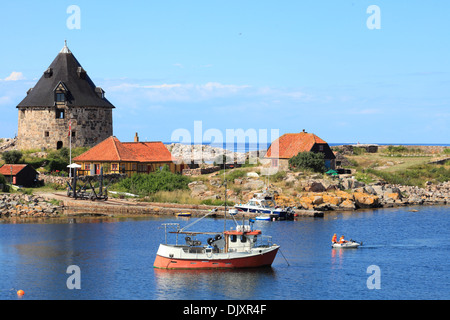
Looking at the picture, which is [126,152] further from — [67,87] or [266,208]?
[266,208]

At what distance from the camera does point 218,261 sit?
45281 millimetres

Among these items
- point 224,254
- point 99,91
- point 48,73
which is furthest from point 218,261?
point 48,73

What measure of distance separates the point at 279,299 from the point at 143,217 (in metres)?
32.7

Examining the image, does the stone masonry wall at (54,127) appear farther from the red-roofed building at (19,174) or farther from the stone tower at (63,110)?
the red-roofed building at (19,174)

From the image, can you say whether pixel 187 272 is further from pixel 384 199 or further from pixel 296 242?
pixel 384 199

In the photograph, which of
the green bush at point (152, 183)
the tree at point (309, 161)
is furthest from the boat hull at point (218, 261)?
the tree at point (309, 161)

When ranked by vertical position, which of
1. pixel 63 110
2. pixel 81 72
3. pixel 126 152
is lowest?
pixel 126 152

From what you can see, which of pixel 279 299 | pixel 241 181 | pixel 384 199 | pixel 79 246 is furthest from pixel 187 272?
pixel 384 199

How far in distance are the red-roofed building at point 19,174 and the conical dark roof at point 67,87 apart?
17.5 metres

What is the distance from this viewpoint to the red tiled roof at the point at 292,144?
9400cm

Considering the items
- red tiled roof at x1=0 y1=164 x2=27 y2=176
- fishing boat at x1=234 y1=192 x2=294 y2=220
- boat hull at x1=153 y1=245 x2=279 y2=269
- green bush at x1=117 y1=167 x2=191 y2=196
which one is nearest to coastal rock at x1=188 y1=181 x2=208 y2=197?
green bush at x1=117 y1=167 x2=191 y2=196

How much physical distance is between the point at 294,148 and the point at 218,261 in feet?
168

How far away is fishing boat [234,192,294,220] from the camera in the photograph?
230ft
